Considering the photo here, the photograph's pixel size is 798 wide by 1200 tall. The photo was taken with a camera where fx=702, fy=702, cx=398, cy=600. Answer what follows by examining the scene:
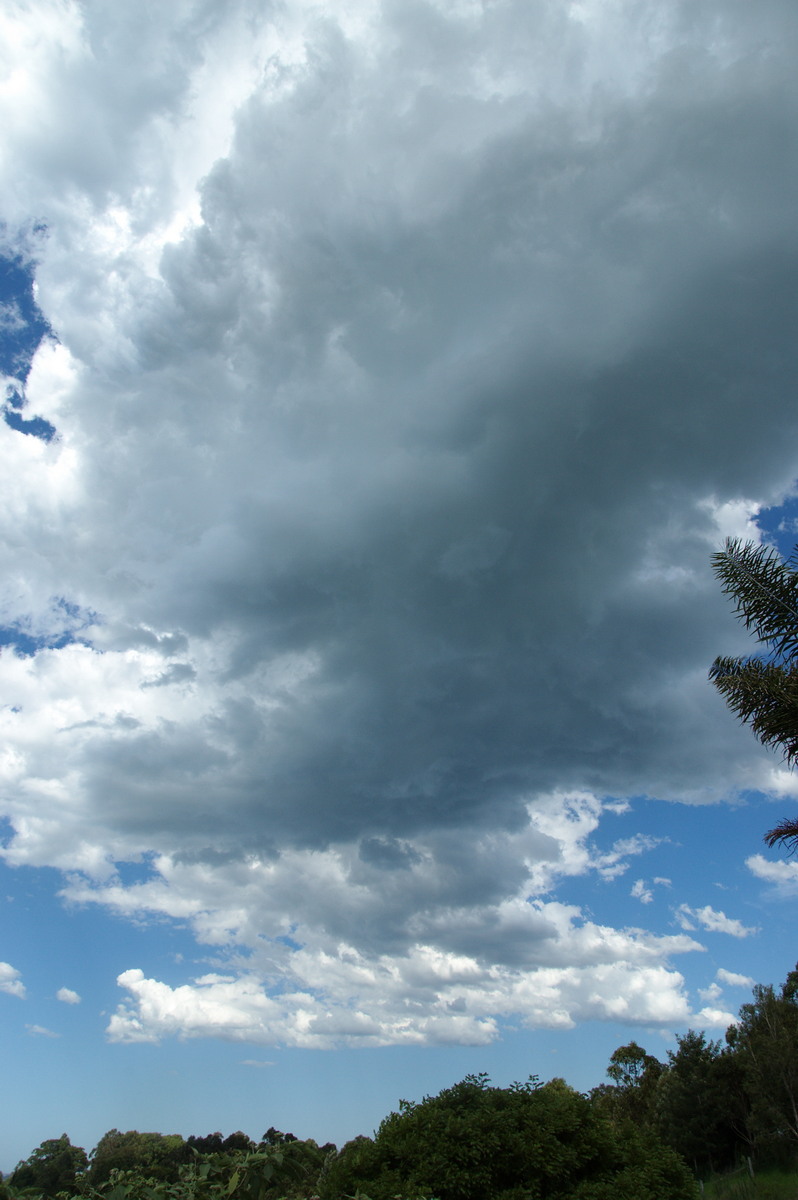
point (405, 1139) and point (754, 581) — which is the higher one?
point (754, 581)

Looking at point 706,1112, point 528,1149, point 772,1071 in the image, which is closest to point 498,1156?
point 528,1149

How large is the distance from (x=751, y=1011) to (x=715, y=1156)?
13.9 m

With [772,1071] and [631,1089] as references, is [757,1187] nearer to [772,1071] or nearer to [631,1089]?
[772,1071]

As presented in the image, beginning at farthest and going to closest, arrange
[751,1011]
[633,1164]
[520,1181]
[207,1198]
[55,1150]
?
[55,1150] → [751,1011] → [633,1164] → [520,1181] → [207,1198]

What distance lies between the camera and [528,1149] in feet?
67.3

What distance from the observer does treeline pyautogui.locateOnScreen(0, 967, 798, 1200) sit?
7.67 metres

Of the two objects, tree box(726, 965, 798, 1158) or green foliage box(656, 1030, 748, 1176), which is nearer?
tree box(726, 965, 798, 1158)

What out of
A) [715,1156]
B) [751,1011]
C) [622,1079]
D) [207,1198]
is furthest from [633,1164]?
[622,1079]

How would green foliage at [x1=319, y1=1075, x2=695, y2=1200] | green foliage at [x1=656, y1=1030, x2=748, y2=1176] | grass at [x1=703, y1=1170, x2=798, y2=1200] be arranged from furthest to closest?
1. green foliage at [x1=656, y1=1030, x2=748, y2=1176]
2. grass at [x1=703, y1=1170, x2=798, y2=1200]
3. green foliage at [x1=319, y1=1075, x2=695, y2=1200]

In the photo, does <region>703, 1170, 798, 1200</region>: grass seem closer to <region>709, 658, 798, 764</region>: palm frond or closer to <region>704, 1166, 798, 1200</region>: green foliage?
<region>704, 1166, 798, 1200</region>: green foliage

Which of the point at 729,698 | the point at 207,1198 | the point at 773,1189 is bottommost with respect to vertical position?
the point at 773,1189

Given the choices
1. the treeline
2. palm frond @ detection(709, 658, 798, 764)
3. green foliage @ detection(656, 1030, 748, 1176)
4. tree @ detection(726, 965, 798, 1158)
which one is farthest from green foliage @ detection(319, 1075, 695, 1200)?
green foliage @ detection(656, 1030, 748, 1176)

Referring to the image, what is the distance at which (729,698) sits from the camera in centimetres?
2303

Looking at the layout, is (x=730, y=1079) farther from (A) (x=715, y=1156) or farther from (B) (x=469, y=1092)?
(B) (x=469, y=1092)
